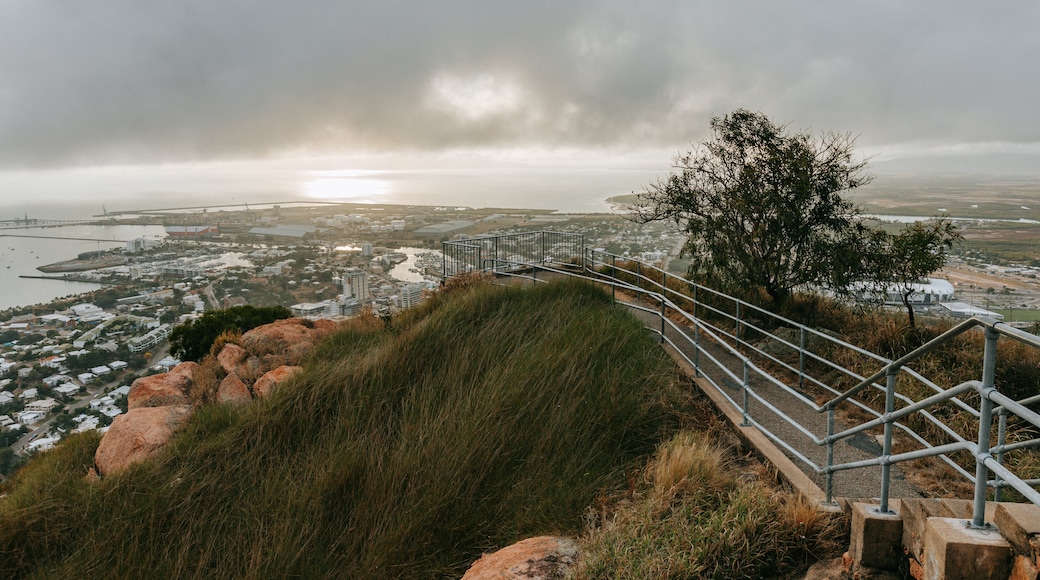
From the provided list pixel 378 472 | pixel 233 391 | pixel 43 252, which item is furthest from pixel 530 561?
pixel 43 252

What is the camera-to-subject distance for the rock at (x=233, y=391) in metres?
9.44

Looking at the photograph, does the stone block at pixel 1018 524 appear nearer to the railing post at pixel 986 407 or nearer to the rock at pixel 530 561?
the railing post at pixel 986 407

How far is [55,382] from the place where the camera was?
2038 centimetres

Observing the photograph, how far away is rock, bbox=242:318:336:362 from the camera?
1215cm

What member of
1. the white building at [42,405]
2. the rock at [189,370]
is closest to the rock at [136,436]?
the rock at [189,370]

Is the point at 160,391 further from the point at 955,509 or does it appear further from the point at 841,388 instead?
the point at 955,509

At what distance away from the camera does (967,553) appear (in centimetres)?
276

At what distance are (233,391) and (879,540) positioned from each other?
9399mm

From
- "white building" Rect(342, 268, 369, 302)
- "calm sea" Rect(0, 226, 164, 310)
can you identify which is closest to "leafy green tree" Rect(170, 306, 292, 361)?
"white building" Rect(342, 268, 369, 302)

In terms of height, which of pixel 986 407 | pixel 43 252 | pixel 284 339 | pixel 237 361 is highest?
pixel 986 407

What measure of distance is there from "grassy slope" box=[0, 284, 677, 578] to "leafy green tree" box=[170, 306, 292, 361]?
794 centimetres

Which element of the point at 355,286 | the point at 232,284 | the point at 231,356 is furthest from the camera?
the point at 232,284

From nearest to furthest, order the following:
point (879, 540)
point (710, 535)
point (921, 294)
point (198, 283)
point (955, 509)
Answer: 1. point (955, 509)
2. point (879, 540)
3. point (710, 535)
4. point (921, 294)
5. point (198, 283)

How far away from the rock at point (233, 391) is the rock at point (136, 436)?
0.71 meters
